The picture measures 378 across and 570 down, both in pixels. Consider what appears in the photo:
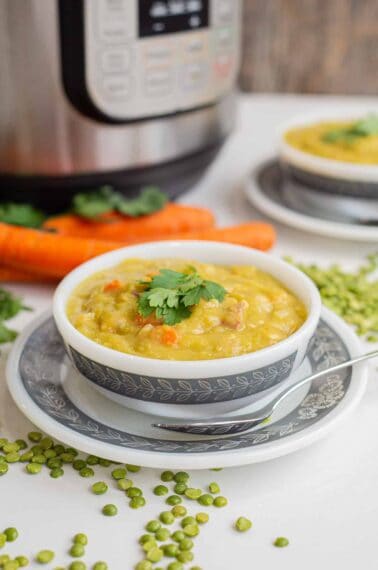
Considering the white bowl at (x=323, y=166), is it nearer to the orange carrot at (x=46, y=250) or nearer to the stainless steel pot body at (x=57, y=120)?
the stainless steel pot body at (x=57, y=120)

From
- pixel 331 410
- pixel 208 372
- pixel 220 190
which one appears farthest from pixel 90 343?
pixel 220 190

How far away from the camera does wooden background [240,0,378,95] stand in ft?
7.97

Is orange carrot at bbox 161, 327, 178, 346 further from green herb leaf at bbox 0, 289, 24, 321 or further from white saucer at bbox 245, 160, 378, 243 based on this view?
white saucer at bbox 245, 160, 378, 243

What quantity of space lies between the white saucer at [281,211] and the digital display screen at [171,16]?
1.21ft

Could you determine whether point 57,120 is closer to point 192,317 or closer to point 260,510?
point 192,317

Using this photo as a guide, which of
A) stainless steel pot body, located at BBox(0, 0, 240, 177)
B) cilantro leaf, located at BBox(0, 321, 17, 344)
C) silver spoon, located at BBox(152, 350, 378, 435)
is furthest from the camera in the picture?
stainless steel pot body, located at BBox(0, 0, 240, 177)

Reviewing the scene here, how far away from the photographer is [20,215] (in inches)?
60.4

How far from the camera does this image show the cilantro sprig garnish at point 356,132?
5.51 ft

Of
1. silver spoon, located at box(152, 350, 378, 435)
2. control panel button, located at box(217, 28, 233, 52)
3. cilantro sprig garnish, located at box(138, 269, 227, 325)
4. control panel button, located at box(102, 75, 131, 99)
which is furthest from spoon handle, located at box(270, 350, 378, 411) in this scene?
control panel button, located at box(217, 28, 233, 52)

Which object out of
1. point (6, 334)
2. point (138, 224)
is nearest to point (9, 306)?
point (6, 334)

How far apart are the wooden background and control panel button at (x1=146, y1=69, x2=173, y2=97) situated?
1.03 m

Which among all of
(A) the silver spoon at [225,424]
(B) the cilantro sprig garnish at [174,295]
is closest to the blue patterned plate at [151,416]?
(A) the silver spoon at [225,424]

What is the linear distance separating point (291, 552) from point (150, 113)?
3.02ft

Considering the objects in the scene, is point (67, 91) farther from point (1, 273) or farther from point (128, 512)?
point (128, 512)
